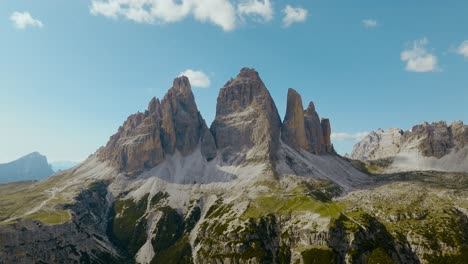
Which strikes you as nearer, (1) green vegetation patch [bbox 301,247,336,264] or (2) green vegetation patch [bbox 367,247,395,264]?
(2) green vegetation patch [bbox 367,247,395,264]

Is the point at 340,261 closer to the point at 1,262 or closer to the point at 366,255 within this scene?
the point at 366,255

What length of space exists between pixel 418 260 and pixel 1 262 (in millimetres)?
222746

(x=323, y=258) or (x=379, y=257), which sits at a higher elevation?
(x=379, y=257)

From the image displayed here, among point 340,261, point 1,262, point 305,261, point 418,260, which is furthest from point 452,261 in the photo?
point 1,262

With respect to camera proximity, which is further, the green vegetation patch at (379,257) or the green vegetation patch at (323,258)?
the green vegetation patch at (323,258)

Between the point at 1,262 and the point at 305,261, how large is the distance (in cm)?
16263

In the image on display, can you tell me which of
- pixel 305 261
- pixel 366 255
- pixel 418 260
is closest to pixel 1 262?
pixel 305 261

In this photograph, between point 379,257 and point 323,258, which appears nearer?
point 379,257

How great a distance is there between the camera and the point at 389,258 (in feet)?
630

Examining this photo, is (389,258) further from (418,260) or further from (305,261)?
(305,261)

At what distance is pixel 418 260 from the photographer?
19762 cm

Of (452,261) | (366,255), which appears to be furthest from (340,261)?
(452,261)

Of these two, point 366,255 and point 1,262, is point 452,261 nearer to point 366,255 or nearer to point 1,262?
point 366,255

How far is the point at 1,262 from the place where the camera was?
652 feet
